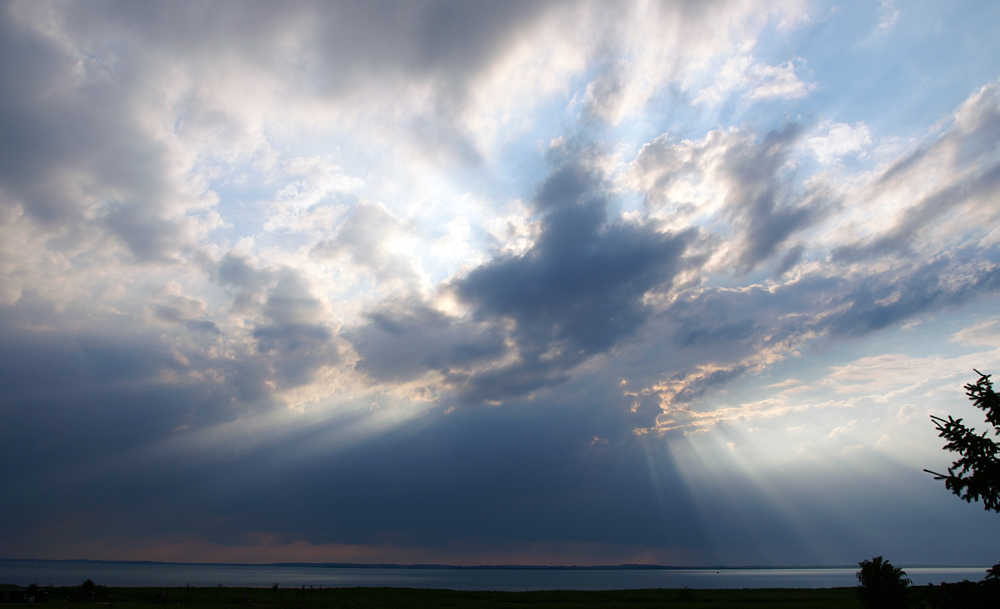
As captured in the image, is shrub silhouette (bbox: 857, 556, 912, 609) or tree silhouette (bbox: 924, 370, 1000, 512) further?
shrub silhouette (bbox: 857, 556, 912, 609)

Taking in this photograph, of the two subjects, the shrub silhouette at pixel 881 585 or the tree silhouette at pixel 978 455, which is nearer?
the tree silhouette at pixel 978 455

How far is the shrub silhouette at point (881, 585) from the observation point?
108ft

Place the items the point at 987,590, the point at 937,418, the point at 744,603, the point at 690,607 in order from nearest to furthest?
the point at 987,590
the point at 937,418
the point at 690,607
the point at 744,603

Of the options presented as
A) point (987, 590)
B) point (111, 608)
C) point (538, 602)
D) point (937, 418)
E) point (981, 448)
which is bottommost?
point (538, 602)

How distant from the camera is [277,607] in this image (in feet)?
193

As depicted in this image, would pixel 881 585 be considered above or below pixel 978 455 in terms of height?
below

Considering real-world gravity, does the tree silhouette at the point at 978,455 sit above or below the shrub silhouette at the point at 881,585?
above

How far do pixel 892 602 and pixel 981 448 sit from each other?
32806 mm

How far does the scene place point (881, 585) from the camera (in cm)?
3397

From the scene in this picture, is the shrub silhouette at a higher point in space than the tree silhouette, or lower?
lower

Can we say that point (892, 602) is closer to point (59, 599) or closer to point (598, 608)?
point (598, 608)

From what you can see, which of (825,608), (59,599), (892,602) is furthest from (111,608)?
(825,608)

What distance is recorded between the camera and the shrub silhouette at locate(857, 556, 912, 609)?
1293 inches

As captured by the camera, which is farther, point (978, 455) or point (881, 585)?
point (881, 585)
